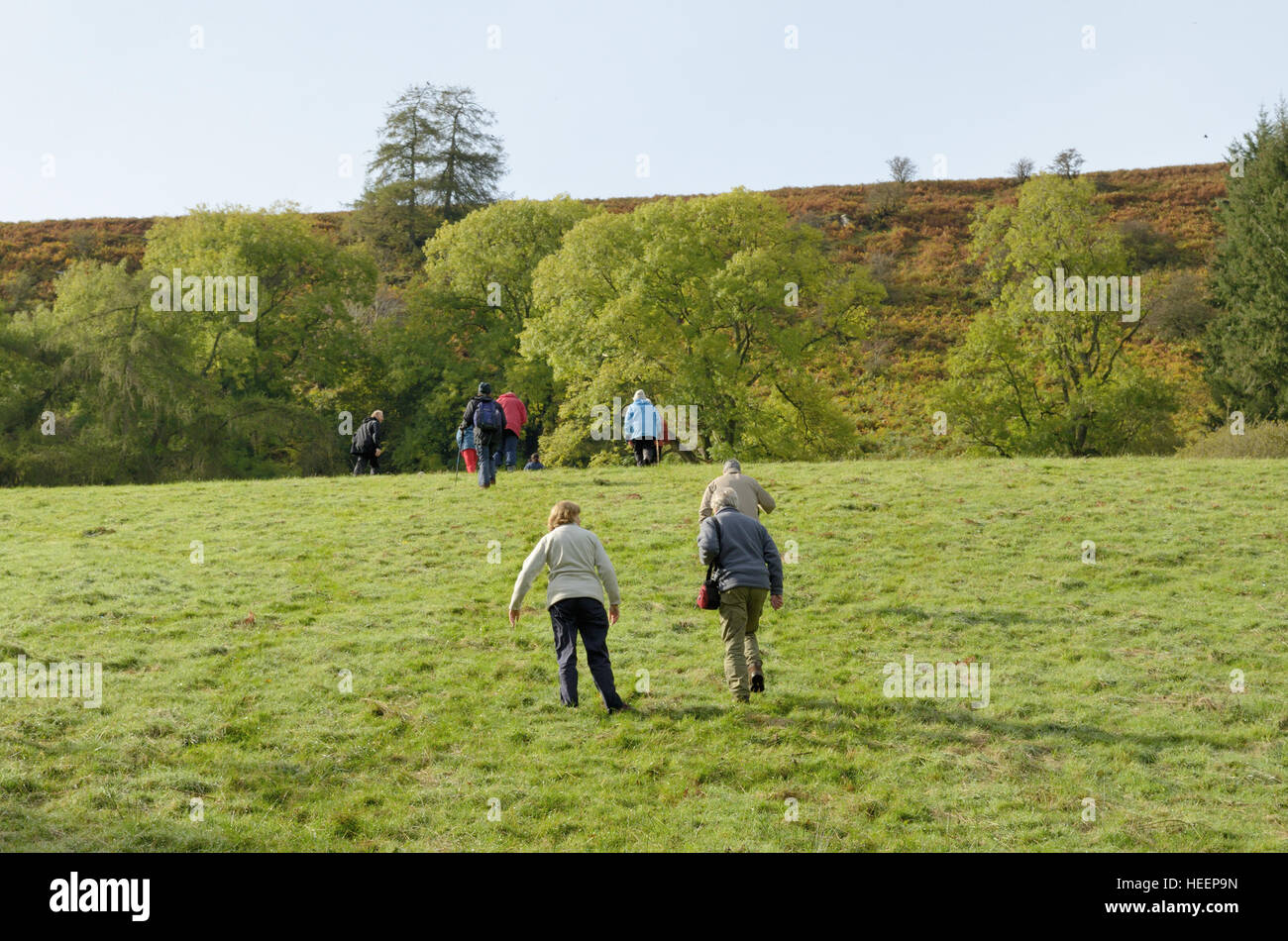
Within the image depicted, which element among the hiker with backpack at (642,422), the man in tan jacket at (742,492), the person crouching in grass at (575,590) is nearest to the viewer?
the person crouching in grass at (575,590)

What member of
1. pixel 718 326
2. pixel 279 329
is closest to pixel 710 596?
pixel 718 326

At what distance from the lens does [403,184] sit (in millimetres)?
69750

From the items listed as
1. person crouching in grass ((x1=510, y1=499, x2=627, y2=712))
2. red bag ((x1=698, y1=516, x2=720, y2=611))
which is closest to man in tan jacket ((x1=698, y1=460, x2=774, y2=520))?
red bag ((x1=698, y1=516, x2=720, y2=611))

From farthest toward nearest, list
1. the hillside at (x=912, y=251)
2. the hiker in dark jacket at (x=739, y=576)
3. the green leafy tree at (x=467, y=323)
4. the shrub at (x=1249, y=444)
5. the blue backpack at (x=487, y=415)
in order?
the hillside at (x=912, y=251) → the green leafy tree at (x=467, y=323) → the shrub at (x=1249, y=444) → the blue backpack at (x=487, y=415) → the hiker in dark jacket at (x=739, y=576)

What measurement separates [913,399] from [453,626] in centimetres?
4762

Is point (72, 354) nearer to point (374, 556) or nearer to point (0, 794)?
point (374, 556)

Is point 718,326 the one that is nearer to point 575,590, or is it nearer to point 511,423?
point 511,423

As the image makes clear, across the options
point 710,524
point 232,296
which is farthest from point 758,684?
point 232,296

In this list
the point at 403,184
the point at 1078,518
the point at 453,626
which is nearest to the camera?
the point at 453,626

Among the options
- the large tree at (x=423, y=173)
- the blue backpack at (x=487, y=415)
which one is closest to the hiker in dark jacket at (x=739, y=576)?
the blue backpack at (x=487, y=415)

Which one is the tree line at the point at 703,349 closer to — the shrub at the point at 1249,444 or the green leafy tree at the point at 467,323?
the green leafy tree at the point at 467,323

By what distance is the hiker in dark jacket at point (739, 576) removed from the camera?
11602 millimetres

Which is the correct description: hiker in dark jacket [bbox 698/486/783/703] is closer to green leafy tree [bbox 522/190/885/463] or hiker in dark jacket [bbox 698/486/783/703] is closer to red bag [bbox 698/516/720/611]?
red bag [bbox 698/516/720/611]

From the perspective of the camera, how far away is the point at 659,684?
41.3 ft
